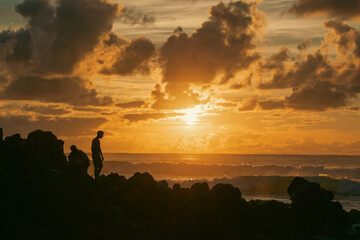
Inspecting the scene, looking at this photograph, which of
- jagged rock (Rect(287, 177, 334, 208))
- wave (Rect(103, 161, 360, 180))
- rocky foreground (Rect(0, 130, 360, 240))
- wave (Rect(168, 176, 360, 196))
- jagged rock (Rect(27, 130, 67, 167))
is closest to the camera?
rocky foreground (Rect(0, 130, 360, 240))

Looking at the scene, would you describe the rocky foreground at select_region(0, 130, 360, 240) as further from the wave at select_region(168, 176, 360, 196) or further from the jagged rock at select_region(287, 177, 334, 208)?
the wave at select_region(168, 176, 360, 196)

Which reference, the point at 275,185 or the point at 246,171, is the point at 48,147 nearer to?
the point at 275,185

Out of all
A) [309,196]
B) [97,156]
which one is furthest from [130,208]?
[309,196]

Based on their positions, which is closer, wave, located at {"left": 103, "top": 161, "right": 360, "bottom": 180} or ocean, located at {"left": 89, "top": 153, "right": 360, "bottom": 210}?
ocean, located at {"left": 89, "top": 153, "right": 360, "bottom": 210}

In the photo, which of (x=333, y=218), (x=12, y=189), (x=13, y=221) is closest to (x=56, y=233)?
(x=13, y=221)

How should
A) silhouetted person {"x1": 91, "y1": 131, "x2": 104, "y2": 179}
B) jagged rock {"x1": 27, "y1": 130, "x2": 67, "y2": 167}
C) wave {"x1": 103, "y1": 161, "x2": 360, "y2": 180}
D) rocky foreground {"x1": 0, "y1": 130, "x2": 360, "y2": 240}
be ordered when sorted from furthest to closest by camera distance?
wave {"x1": 103, "y1": 161, "x2": 360, "y2": 180} → jagged rock {"x1": 27, "y1": 130, "x2": 67, "y2": 167} → silhouetted person {"x1": 91, "y1": 131, "x2": 104, "y2": 179} → rocky foreground {"x1": 0, "y1": 130, "x2": 360, "y2": 240}

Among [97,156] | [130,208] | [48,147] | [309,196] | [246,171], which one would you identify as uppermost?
[48,147]

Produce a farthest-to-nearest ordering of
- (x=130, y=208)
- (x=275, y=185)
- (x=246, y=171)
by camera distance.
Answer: (x=246, y=171)
(x=275, y=185)
(x=130, y=208)

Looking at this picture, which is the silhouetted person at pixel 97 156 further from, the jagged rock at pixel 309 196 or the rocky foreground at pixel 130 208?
the jagged rock at pixel 309 196

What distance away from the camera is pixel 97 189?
2223 cm

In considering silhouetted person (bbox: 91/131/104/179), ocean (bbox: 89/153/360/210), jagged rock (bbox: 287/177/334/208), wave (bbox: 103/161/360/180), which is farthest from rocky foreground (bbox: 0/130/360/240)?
wave (bbox: 103/161/360/180)

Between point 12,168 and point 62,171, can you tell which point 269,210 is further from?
point 12,168

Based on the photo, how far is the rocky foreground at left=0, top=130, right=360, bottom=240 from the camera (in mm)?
19562

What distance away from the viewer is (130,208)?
75.8 feet
